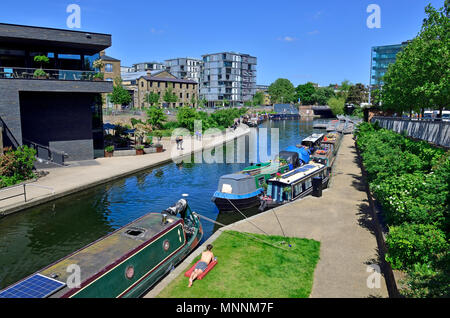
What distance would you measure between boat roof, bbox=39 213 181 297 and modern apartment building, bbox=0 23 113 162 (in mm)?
21465

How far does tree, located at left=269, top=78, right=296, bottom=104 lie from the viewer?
178 m

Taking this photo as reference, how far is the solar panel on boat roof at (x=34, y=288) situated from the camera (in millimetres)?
8359

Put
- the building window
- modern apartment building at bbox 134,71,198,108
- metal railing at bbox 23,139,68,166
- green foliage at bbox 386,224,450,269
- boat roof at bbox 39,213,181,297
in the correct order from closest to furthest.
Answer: boat roof at bbox 39,213,181,297
green foliage at bbox 386,224,450,269
metal railing at bbox 23,139,68,166
the building window
modern apartment building at bbox 134,71,198,108

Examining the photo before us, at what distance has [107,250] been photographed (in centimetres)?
1079

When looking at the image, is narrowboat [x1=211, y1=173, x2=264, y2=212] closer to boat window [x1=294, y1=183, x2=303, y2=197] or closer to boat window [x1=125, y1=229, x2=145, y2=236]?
boat window [x1=294, y1=183, x2=303, y2=197]

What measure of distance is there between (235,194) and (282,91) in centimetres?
16666

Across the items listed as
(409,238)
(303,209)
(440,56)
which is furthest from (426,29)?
(409,238)

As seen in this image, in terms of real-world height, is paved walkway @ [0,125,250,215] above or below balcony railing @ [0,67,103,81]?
below

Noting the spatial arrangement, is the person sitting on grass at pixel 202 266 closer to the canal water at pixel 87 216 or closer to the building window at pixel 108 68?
the canal water at pixel 87 216

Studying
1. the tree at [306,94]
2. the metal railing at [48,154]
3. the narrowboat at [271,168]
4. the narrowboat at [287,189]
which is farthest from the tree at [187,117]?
the tree at [306,94]

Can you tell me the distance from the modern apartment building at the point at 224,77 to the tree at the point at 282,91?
3296 centimetres

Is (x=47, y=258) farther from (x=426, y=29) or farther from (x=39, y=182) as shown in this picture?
(x=426, y=29)

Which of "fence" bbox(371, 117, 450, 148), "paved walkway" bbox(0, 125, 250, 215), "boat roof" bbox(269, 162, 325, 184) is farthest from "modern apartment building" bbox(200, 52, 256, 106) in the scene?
"boat roof" bbox(269, 162, 325, 184)
